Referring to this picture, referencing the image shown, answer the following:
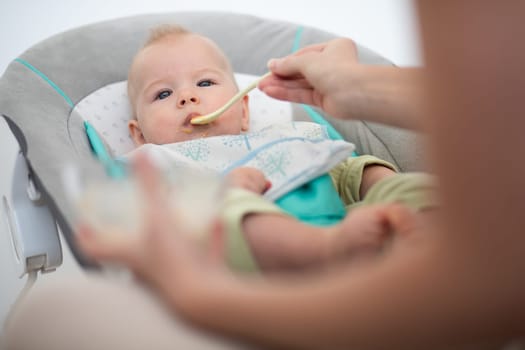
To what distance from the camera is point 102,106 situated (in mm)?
1392

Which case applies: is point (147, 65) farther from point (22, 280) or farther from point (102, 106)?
point (22, 280)

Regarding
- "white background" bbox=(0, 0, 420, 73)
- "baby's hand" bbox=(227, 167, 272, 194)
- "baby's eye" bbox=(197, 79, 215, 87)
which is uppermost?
"baby's hand" bbox=(227, 167, 272, 194)

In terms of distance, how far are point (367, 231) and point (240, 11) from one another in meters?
1.80

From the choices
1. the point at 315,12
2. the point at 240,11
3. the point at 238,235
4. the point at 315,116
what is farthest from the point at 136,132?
the point at 315,12

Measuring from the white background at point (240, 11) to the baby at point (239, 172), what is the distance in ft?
2.73

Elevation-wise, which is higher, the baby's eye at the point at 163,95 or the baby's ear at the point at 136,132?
the baby's eye at the point at 163,95

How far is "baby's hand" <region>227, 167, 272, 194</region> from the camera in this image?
2.87 ft

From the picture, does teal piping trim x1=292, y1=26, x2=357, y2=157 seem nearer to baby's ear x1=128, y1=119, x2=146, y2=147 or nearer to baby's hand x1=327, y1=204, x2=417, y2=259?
baby's ear x1=128, y1=119, x2=146, y2=147

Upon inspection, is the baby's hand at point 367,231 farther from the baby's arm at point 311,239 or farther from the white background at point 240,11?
A: the white background at point 240,11

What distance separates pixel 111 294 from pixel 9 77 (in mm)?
849

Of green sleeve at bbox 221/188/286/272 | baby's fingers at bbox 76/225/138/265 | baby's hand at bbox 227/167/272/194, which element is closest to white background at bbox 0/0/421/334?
baby's hand at bbox 227/167/272/194

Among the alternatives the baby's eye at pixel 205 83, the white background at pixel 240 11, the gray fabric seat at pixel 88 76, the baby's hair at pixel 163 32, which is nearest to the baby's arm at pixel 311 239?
the gray fabric seat at pixel 88 76

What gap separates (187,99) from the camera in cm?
126

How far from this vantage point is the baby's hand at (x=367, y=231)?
655mm
